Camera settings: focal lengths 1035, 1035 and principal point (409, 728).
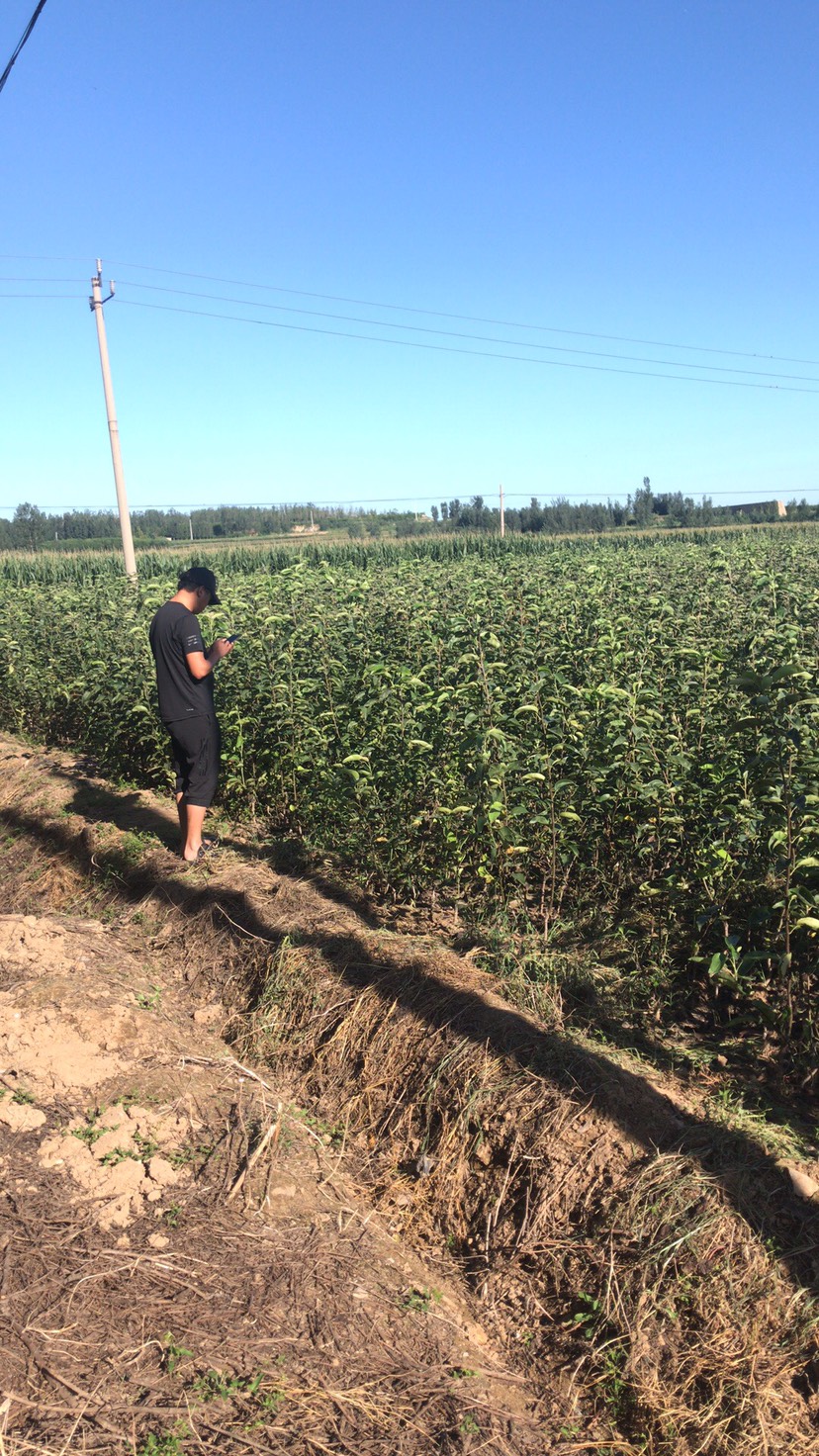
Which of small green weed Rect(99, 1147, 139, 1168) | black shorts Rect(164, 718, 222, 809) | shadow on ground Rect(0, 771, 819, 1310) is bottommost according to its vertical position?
small green weed Rect(99, 1147, 139, 1168)

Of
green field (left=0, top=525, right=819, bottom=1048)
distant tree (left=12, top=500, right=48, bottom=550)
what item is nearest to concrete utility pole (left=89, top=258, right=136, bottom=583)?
green field (left=0, top=525, right=819, bottom=1048)

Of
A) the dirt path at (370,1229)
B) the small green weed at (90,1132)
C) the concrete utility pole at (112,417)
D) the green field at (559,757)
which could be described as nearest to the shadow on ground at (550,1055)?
the dirt path at (370,1229)

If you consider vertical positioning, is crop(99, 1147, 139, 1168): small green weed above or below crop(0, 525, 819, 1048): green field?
below

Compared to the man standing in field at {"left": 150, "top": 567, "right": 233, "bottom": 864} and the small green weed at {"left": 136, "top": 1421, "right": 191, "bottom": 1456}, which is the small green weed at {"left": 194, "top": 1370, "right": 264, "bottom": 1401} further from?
the man standing in field at {"left": 150, "top": 567, "right": 233, "bottom": 864}

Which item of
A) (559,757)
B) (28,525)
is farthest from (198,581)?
(28,525)

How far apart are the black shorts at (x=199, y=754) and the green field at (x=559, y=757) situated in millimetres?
405

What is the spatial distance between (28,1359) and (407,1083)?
6.12ft

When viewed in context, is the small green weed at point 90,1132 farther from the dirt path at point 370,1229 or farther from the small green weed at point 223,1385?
the small green weed at point 223,1385

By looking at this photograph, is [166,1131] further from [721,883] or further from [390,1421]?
[721,883]

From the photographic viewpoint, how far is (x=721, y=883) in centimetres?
434

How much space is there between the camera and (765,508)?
2359 inches

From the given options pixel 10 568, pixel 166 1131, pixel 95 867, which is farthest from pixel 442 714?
pixel 10 568

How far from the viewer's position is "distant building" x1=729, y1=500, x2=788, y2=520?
56094mm

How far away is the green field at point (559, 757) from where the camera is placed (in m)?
4.02
